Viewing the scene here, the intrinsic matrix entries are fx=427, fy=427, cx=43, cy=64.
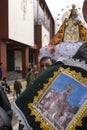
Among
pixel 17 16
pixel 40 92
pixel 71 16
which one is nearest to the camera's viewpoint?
pixel 40 92

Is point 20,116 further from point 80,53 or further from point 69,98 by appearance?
point 80,53

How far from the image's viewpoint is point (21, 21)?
31.3m

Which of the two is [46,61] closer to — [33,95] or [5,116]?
[5,116]

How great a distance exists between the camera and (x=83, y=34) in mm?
2422

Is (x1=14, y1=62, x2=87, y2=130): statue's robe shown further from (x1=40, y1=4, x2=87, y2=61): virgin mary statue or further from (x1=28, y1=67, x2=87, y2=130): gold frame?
(x1=40, y1=4, x2=87, y2=61): virgin mary statue

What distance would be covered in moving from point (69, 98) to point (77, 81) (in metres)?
0.08

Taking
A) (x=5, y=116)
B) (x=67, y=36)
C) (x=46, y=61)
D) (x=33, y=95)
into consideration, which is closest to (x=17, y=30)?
(x=46, y=61)

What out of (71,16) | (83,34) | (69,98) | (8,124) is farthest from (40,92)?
(71,16)

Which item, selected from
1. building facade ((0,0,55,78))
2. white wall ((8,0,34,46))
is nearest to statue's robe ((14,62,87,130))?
building facade ((0,0,55,78))

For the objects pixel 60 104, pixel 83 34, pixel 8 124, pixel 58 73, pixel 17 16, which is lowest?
pixel 8 124

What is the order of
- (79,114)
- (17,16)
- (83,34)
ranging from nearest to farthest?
(79,114) → (83,34) → (17,16)

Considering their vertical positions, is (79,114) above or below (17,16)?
below

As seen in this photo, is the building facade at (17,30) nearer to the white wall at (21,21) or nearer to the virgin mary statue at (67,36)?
the white wall at (21,21)

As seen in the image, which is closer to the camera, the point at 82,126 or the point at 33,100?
the point at 82,126
